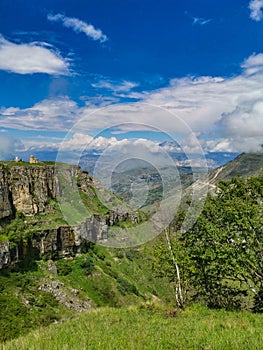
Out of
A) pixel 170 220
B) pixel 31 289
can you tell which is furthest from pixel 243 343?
pixel 31 289

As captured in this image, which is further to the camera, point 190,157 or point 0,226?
point 0,226

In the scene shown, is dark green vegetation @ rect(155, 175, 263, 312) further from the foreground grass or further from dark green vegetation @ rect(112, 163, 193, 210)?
the foreground grass

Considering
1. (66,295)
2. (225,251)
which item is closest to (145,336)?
(225,251)

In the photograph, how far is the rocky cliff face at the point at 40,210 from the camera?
192ft

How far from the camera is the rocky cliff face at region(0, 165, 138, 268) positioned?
5849cm

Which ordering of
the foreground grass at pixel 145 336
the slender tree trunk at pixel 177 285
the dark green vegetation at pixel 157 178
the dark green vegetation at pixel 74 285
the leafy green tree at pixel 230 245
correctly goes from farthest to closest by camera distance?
the dark green vegetation at pixel 74 285 < the dark green vegetation at pixel 157 178 < the slender tree trunk at pixel 177 285 < the leafy green tree at pixel 230 245 < the foreground grass at pixel 145 336

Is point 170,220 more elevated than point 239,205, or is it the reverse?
point 239,205

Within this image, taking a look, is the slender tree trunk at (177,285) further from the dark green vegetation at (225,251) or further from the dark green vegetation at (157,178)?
the dark green vegetation at (157,178)

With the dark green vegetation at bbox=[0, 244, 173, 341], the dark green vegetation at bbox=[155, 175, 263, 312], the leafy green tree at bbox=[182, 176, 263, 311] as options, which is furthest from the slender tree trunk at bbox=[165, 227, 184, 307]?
the dark green vegetation at bbox=[0, 244, 173, 341]

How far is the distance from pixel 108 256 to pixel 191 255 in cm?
6478

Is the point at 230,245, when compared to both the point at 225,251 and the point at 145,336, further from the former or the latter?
the point at 145,336

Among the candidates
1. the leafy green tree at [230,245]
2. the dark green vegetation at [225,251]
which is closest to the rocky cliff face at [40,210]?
the dark green vegetation at [225,251]

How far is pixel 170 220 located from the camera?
19.6 meters

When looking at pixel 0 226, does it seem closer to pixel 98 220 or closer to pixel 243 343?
pixel 98 220
